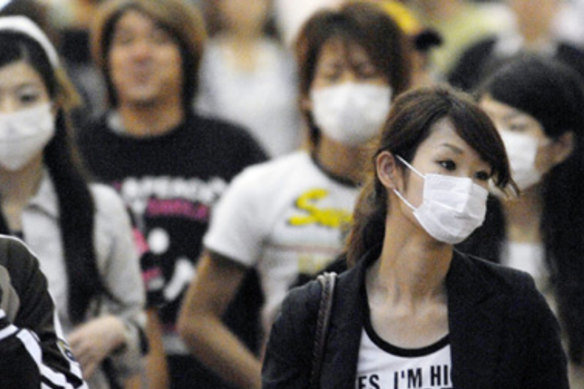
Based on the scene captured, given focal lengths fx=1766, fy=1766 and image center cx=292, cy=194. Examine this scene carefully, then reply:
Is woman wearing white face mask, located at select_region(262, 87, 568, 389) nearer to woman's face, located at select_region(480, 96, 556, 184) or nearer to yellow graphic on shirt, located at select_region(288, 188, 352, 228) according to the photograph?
woman's face, located at select_region(480, 96, 556, 184)

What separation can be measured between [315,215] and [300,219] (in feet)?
0.19

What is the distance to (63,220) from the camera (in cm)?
605

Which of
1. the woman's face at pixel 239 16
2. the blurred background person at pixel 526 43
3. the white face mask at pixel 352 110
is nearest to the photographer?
the white face mask at pixel 352 110

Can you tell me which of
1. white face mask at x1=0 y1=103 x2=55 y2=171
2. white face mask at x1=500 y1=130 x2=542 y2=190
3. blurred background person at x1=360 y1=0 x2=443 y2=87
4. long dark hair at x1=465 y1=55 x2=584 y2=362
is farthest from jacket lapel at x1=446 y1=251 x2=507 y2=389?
blurred background person at x1=360 y1=0 x2=443 y2=87

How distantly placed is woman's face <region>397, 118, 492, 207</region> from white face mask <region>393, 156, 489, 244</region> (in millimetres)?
23

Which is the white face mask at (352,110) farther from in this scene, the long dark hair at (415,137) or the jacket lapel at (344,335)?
the jacket lapel at (344,335)

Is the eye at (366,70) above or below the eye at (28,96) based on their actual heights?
below

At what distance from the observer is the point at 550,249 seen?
6.27 m

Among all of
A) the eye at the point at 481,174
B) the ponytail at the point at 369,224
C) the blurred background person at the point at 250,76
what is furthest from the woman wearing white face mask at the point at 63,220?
the blurred background person at the point at 250,76

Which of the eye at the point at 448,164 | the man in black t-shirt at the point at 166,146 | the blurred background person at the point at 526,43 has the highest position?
the eye at the point at 448,164

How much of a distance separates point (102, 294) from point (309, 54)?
1.32 metres

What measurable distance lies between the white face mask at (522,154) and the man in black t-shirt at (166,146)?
1124 millimetres

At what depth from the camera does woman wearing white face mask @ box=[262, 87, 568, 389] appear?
15.7 feet

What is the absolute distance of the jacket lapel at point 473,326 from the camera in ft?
15.5
